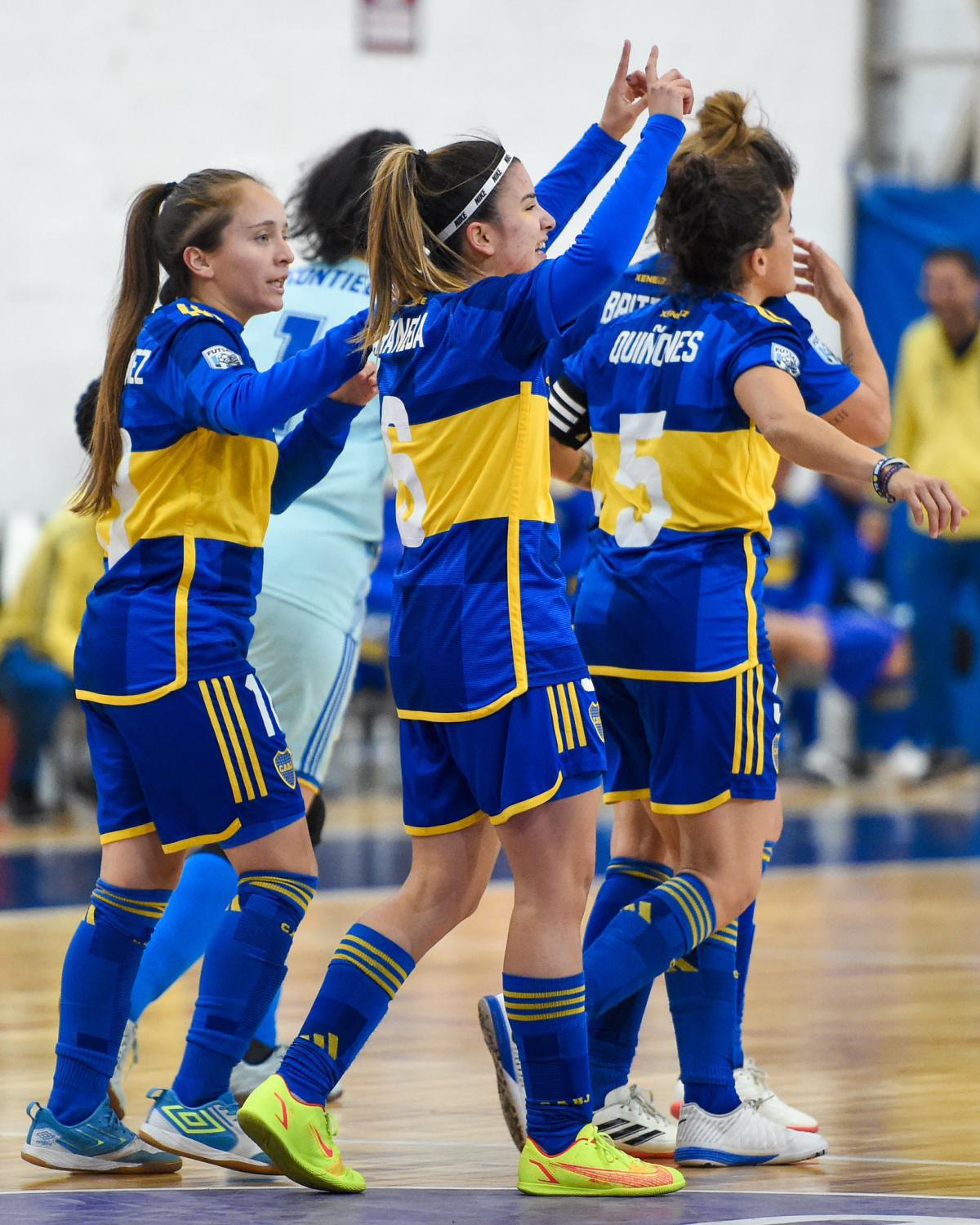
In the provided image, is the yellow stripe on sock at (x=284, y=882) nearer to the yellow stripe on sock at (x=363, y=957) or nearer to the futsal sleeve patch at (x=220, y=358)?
the yellow stripe on sock at (x=363, y=957)

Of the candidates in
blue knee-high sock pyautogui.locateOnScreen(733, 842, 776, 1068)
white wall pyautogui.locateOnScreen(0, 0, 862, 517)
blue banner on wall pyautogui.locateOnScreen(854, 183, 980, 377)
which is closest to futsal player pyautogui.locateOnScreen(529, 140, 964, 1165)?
blue knee-high sock pyautogui.locateOnScreen(733, 842, 776, 1068)

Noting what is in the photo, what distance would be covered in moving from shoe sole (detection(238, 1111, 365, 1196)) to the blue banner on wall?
37.4 ft

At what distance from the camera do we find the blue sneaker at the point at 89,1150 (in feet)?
11.4

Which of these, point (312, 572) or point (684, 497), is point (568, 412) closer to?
point (684, 497)

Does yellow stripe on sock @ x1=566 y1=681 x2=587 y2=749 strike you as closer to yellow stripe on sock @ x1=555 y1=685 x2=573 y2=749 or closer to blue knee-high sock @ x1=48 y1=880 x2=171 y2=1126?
yellow stripe on sock @ x1=555 y1=685 x2=573 y2=749

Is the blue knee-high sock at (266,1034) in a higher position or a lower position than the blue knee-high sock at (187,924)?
lower

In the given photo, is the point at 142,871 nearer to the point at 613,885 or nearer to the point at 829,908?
the point at 613,885

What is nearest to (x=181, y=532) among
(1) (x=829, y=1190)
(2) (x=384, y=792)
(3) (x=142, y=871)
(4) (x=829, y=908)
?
(3) (x=142, y=871)

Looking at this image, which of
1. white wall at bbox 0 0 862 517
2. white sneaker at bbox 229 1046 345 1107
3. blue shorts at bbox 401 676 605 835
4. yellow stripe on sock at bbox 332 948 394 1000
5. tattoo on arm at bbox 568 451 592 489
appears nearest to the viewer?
blue shorts at bbox 401 676 605 835

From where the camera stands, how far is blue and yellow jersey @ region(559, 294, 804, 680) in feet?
12.0

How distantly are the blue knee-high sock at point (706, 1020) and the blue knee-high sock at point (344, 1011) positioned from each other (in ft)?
1.77

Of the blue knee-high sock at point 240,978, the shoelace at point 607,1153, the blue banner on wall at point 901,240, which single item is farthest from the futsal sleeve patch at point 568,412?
the blue banner on wall at point 901,240

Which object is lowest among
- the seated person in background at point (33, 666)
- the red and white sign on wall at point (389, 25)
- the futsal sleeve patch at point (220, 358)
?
the seated person in background at point (33, 666)

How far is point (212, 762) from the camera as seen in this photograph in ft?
11.2
